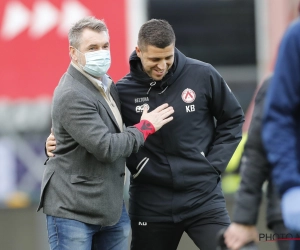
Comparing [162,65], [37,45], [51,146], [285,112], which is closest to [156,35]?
[162,65]

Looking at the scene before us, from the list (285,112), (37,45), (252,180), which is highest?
(285,112)

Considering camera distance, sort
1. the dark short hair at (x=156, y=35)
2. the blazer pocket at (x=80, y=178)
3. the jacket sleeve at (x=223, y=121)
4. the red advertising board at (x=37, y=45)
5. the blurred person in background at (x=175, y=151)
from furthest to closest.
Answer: the red advertising board at (x=37, y=45)
the jacket sleeve at (x=223, y=121)
the blurred person in background at (x=175, y=151)
the dark short hair at (x=156, y=35)
the blazer pocket at (x=80, y=178)

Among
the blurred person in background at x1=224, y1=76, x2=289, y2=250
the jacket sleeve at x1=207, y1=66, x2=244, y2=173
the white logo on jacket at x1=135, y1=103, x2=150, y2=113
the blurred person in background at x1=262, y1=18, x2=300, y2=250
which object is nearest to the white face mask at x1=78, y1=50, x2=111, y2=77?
the white logo on jacket at x1=135, y1=103, x2=150, y2=113

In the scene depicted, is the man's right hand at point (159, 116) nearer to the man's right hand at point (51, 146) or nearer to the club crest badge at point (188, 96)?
the club crest badge at point (188, 96)

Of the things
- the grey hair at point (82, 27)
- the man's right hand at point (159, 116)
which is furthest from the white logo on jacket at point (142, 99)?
the grey hair at point (82, 27)

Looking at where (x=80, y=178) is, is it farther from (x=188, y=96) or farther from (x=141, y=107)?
(x=188, y=96)

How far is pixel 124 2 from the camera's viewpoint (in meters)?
13.3

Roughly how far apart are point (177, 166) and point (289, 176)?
1.74 meters

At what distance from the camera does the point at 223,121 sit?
15.9 ft

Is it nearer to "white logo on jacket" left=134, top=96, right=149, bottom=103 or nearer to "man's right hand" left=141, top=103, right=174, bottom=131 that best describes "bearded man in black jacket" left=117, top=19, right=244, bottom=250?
"white logo on jacket" left=134, top=96, right=149, bottom=103

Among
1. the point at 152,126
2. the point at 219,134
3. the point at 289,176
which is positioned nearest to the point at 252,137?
the point at 289,176

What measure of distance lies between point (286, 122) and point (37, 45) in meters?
10.2

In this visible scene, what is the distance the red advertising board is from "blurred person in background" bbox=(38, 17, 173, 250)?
8108mm

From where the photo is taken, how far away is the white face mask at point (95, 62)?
14.6ft
